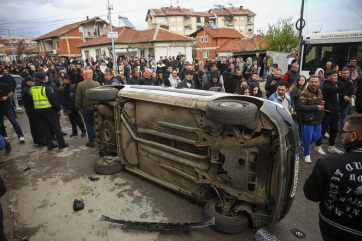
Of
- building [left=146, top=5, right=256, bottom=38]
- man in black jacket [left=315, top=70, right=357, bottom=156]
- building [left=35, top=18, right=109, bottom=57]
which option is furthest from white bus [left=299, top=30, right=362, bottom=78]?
building [left=146, top=5, right=256, bottom=38]

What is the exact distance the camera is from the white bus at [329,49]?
9.08 meters

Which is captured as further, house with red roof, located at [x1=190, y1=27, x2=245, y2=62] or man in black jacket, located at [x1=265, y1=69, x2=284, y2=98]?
house with red roof, located at [x1=190, y1=27, x2=245, y2=62]

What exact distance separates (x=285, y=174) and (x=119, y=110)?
3179mm

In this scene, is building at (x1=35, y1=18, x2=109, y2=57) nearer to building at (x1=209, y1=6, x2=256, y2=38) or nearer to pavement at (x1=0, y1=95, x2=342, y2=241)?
building at (x1=209, y1=6, x2=256, y2=38)

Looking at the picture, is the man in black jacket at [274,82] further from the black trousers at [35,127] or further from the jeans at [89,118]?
the black trousers at [35,127]

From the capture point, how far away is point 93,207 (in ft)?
12.2

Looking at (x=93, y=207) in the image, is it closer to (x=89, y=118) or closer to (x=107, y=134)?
(x=107, y=134)

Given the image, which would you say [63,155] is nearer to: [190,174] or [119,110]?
[119,110]

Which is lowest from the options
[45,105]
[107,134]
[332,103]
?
[107,134]

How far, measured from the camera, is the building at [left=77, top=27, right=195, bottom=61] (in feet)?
103

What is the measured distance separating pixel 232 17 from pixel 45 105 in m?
64.7

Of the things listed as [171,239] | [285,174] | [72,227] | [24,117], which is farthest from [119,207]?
[24,117]

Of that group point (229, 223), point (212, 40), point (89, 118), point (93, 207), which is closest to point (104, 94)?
point (89, 118)

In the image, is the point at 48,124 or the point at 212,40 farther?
the point at 212,40
